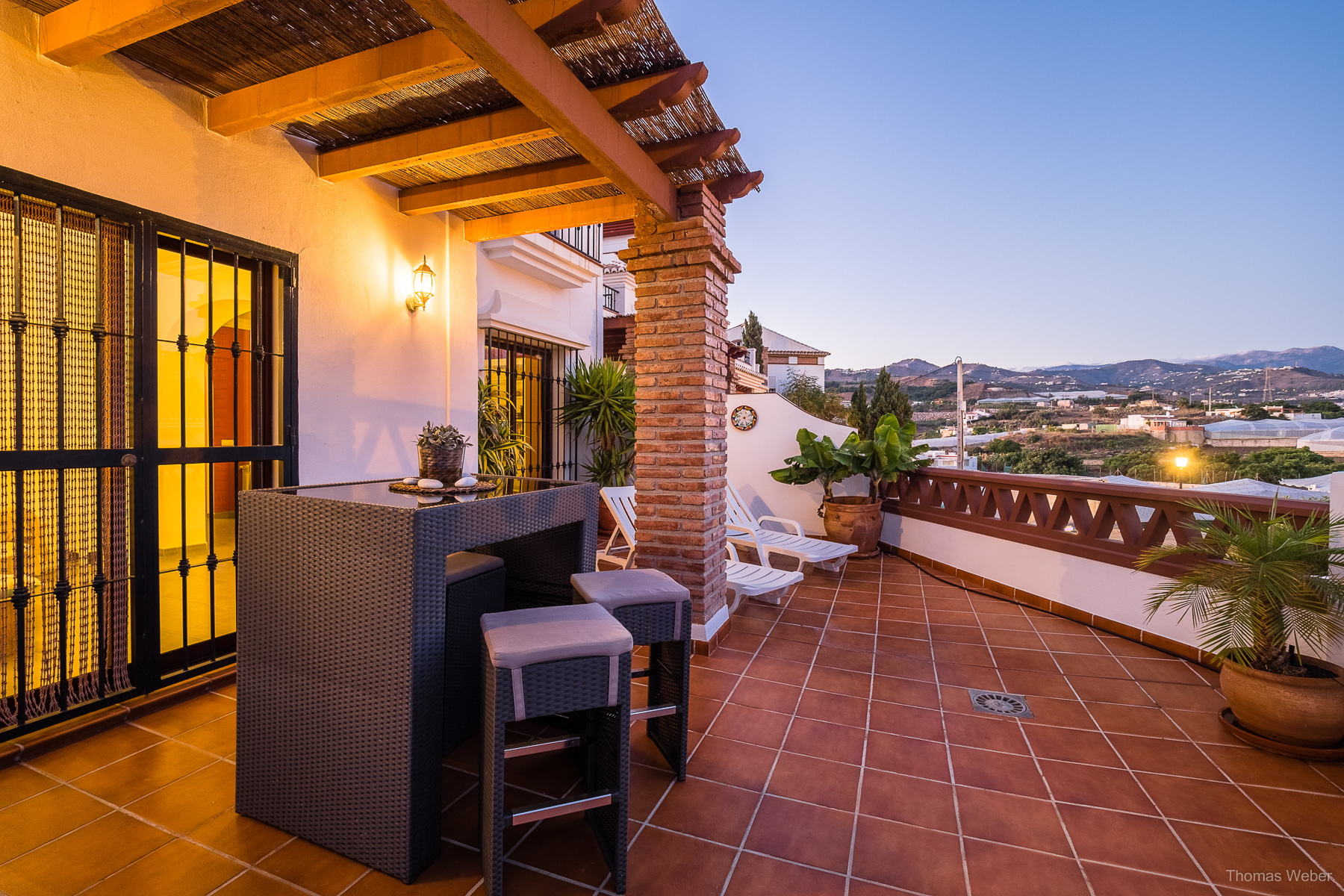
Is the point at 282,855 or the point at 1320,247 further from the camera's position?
the point at 1320,247

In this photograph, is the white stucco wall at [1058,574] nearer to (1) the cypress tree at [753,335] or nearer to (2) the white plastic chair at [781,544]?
(2) the white plastic chair at [781,544]

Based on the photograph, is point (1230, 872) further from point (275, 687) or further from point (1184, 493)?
point (275, 687)

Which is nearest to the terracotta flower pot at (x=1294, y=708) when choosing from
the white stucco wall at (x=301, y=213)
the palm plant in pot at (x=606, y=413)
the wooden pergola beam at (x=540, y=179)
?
the wooden pergola beam at (x=540, y=179)

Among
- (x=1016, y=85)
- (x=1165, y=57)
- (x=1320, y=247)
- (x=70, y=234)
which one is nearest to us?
(x=70, y=234)

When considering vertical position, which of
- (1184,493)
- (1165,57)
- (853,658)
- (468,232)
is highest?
(1165,57)

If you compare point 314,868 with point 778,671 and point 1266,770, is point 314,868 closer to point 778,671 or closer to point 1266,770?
point 778,671

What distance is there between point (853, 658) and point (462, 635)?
7.43ft

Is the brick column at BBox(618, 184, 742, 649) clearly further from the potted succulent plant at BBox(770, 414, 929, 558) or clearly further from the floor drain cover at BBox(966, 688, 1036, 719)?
the potted succulent plant at BBox(770, 414, 929, 558)

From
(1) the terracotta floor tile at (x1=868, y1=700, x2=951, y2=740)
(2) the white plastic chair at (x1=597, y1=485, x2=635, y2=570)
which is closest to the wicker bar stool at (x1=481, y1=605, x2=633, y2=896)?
(1) the terracotta floor tile at (x1=868, y1=700, x2=951, y2=740)

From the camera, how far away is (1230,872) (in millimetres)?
1604

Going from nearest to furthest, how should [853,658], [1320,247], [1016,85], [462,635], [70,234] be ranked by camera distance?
[462,635] < [70,234] < [853,658] < [1016,85] < [1320,247]

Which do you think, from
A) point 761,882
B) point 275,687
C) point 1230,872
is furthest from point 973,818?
point 275,687

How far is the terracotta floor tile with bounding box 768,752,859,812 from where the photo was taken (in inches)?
75.8

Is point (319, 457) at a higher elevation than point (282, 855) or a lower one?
higher
